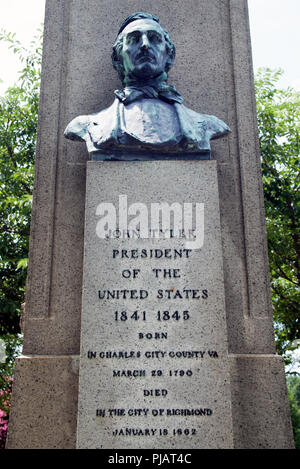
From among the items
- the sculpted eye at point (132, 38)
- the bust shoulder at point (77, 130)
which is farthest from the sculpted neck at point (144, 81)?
the bust shoulder at point (77, 130)

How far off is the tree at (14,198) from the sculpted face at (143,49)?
14.8ft

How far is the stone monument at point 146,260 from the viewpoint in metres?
3.40

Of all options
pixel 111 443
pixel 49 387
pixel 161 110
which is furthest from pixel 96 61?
pixel 111 443

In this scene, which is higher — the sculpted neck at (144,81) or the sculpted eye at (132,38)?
the sculpted eye at (132,38)

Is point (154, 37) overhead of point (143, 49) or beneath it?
overhead

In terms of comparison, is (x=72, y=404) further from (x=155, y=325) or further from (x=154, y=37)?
(x=154, y=37)

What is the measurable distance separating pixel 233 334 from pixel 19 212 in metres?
6.20

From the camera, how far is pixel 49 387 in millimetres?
3807

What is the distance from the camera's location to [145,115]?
4.28 metres

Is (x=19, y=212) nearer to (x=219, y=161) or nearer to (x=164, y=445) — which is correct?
(x=219, y=161)

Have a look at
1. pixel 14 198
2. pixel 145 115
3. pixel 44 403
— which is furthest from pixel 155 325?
pixel 14 198

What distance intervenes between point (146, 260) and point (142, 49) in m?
2.30

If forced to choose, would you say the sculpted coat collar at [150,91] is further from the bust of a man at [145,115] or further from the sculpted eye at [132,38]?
the sculpted eye at [132,38]

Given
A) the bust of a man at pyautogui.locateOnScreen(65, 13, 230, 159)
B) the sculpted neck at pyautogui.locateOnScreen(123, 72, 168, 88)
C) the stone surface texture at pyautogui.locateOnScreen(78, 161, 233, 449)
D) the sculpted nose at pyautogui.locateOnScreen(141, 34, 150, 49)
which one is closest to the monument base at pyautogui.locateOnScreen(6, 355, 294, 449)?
the stone surface texture at pyautogui.locateOnScreen(78, 161, 233, 449)
